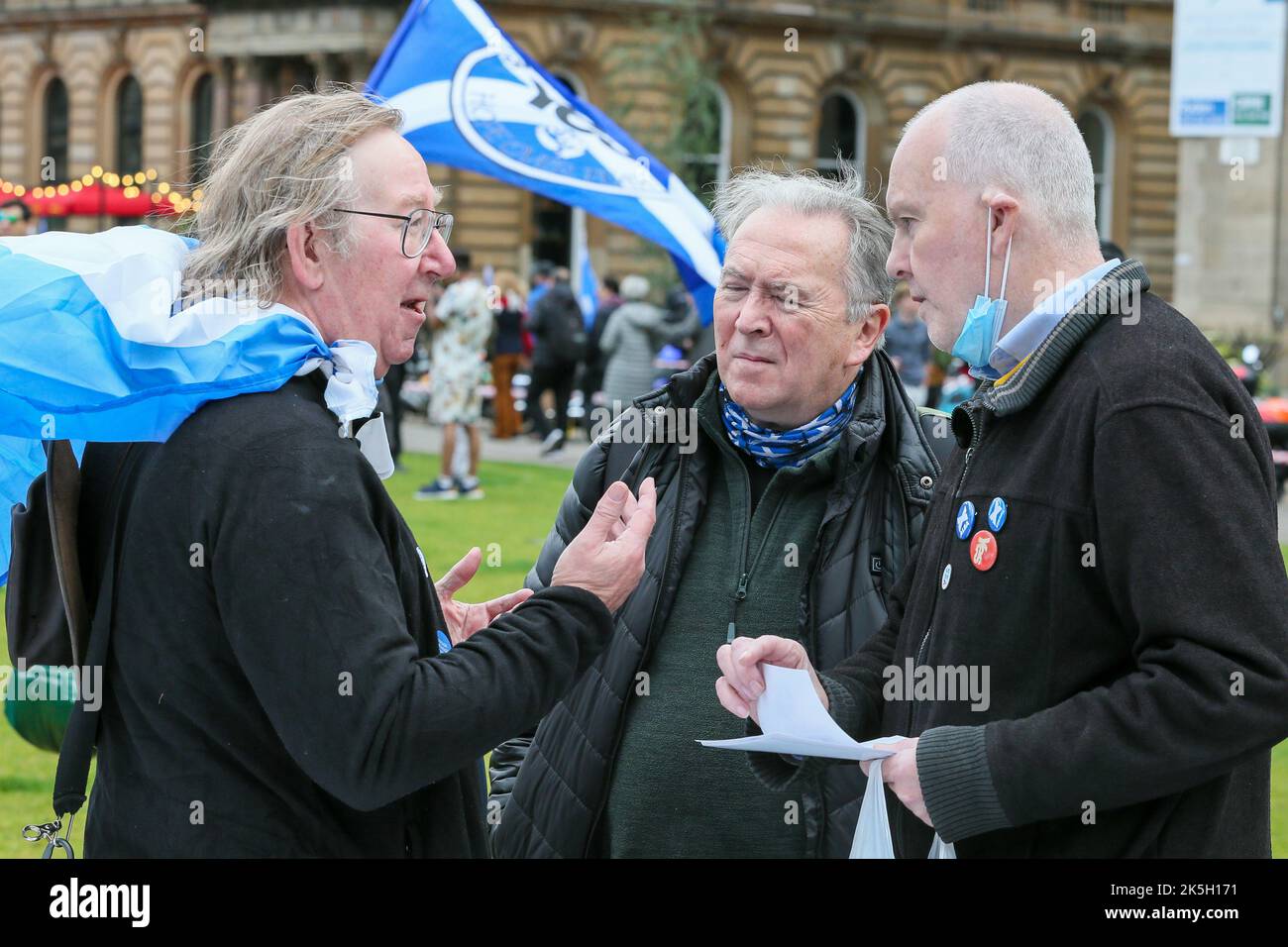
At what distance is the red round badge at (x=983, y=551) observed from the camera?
2.46 metres

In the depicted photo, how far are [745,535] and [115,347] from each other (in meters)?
1.46

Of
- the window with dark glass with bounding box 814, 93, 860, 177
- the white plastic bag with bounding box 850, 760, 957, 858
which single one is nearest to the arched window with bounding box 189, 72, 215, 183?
the window with dark glass with bounding box 814, 93, 860, 177

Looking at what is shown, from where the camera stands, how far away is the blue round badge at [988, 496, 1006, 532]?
246cm

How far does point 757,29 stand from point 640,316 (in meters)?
17.0

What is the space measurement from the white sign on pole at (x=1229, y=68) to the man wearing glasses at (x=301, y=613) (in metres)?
12.7

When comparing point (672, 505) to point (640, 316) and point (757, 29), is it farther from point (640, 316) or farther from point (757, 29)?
point (757, 29)

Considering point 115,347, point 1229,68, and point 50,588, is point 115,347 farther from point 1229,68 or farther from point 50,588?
point 1229,68

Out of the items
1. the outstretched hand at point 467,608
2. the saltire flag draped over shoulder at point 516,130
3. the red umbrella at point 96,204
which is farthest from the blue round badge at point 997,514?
the red umbrella at point 96,204

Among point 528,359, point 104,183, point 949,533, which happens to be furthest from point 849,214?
point 104,183

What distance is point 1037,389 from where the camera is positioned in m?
2.45

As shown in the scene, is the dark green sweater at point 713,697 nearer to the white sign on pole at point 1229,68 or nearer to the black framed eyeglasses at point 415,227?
the black framed eyeglasses at point 415,227

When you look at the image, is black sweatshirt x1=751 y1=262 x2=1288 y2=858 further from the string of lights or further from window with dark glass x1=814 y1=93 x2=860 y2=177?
window with dark glass x1=814 y1=93 x2=860 y2=177

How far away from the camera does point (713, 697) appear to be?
3283 millimetres

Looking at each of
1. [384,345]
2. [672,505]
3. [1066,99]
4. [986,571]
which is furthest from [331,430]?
[1066,99]
